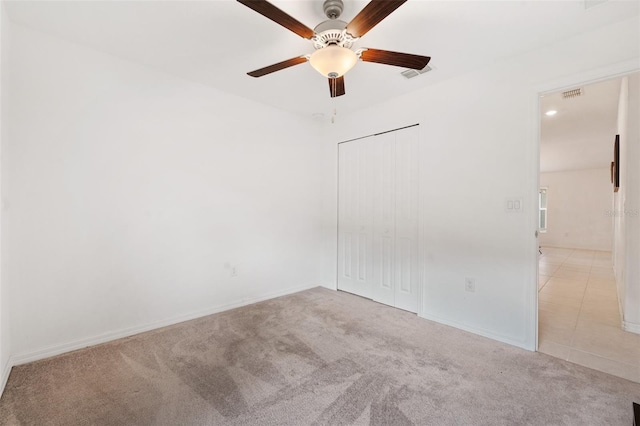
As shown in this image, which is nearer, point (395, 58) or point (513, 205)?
point (395, 58)

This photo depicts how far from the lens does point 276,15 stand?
1.44 meters

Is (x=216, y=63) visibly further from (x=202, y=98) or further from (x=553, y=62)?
(x=553, y=62)

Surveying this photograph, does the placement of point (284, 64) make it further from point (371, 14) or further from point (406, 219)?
point (406, 219)

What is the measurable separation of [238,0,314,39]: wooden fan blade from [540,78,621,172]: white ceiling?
2.27 meters

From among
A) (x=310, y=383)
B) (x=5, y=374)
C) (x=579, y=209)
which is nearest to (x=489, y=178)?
(x=310, y=383)

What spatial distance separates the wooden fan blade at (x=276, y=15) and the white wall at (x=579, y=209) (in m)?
10.00

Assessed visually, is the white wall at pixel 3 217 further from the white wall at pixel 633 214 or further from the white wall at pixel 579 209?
the white wall at pixel 579 209

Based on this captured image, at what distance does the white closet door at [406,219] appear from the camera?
3081 millimetres

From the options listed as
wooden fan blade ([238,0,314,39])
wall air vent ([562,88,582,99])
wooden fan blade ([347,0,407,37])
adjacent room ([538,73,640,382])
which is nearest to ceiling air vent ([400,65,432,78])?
adjacent room ([538,73,640,382])

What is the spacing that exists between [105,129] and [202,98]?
974 millimetres

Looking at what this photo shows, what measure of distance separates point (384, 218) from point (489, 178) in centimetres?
123

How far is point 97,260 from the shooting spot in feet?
7.68

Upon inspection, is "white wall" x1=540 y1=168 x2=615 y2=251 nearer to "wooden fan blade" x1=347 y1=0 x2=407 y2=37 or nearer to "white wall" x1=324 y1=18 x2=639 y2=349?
"white wall" x1=324 y1=18 x2=639 y2=349

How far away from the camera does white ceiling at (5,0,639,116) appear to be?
1803 mm
